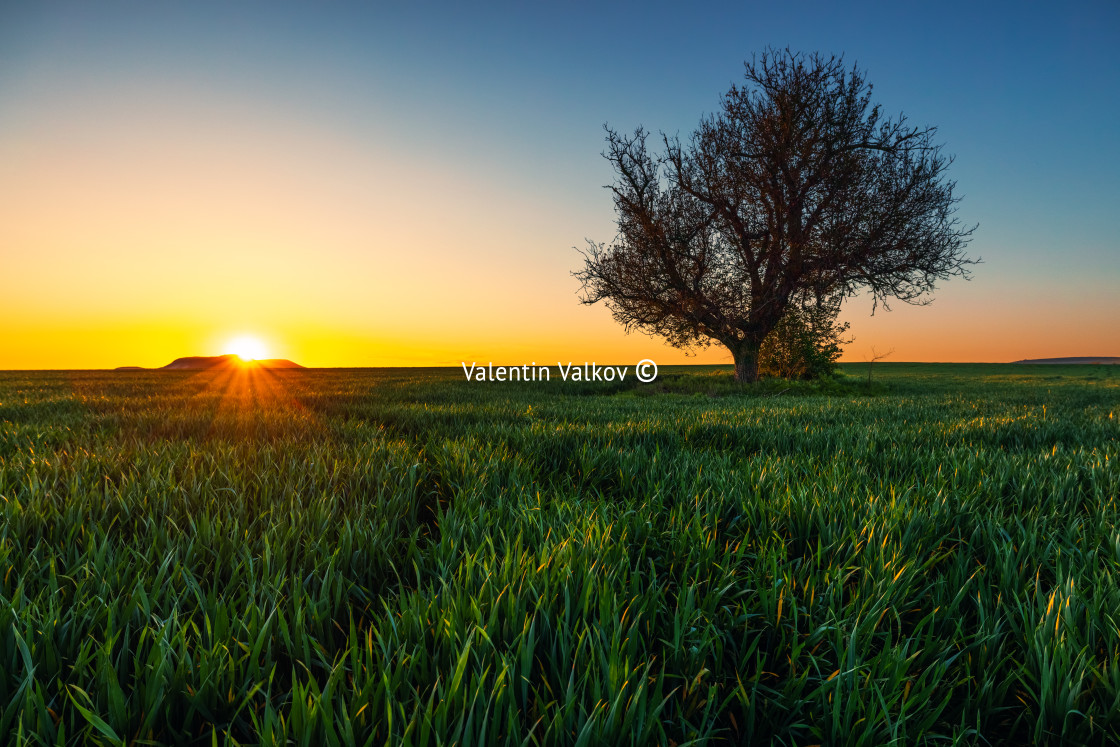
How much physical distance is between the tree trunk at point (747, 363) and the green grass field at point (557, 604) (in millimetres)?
15845

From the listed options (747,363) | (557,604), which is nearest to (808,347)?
(747,363)

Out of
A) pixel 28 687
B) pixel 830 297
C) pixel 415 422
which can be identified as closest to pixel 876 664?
pixel 28 687

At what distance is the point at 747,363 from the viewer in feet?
63.8

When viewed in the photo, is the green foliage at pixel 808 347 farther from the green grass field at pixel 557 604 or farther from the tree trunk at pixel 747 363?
the green grass field at pixel 557 604

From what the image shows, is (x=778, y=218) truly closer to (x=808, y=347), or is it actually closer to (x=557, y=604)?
(x=808, y=347)

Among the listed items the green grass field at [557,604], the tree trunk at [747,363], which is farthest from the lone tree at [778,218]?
the green grass field at [557,604]

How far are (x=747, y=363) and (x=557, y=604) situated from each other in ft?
63.9

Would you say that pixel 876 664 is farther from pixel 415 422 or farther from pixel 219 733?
pixel 415 422

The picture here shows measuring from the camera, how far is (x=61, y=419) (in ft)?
22.0

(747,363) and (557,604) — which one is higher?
(747,363)

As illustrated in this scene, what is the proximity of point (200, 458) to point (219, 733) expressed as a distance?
10.8ft

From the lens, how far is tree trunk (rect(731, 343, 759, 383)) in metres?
19.3

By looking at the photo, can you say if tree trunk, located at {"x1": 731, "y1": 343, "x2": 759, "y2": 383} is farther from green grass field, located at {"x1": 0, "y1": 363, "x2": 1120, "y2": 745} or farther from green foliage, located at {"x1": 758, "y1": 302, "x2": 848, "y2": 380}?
green grass field, located at {"x1": 0, "y1": 363, "x2": 1120, "y2": 745}

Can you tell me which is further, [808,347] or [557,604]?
[808,347]
